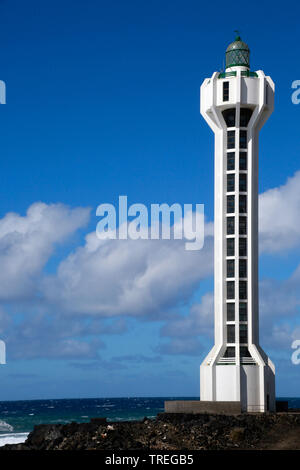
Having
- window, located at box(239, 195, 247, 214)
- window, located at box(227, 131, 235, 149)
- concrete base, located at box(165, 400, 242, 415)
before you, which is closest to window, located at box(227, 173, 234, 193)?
window, located at box(239, 195, 247, 214)

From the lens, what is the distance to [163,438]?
55.4m

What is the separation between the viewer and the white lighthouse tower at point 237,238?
65938 millimetres

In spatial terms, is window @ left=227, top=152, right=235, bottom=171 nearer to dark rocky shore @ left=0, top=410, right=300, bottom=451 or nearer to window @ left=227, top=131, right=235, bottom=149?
window @ left=227, top=131, right=235, bottom=149

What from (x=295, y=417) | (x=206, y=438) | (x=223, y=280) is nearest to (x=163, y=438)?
(x=206, y=438)

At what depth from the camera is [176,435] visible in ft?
184

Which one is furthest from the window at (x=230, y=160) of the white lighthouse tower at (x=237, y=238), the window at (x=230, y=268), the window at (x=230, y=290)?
Answer: the window at (x=230, y=290)

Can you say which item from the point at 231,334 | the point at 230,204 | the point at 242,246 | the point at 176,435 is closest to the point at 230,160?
the point at 230,204

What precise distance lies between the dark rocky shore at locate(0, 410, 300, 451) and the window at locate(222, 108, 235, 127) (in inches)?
963

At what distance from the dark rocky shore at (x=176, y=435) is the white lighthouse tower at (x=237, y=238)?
5.62 m

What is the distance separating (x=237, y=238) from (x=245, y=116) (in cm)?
1044

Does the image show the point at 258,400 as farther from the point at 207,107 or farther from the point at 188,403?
the point at 207,107

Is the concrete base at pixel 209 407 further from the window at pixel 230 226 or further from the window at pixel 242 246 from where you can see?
the window at pixel 230 226
